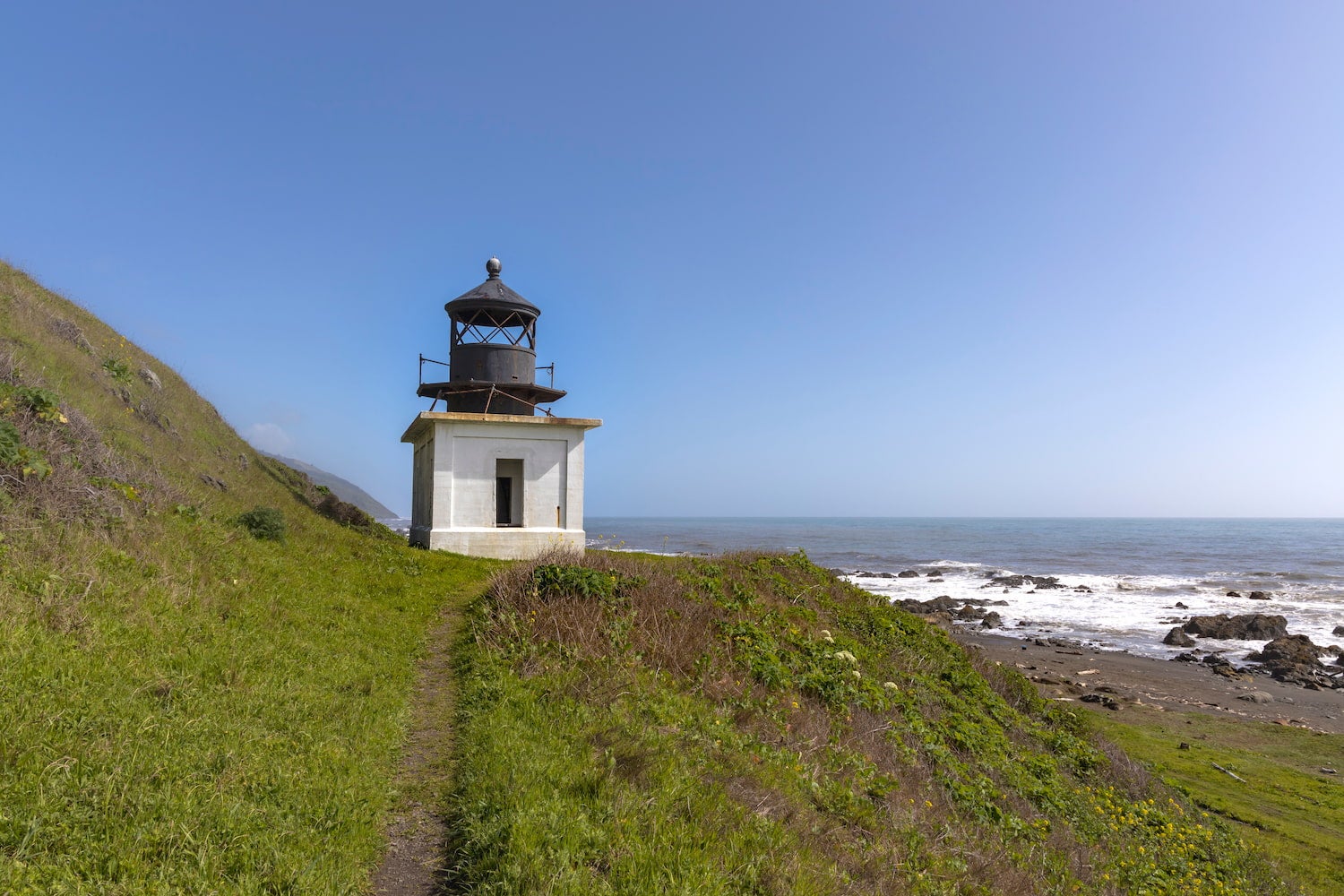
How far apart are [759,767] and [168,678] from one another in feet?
15.2

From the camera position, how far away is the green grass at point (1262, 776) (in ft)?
32.0

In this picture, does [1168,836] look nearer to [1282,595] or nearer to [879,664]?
[879,664]

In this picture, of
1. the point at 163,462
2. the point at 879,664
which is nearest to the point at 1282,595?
the point at 879,664

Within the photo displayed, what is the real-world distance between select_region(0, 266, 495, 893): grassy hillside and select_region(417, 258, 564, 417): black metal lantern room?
7540mm

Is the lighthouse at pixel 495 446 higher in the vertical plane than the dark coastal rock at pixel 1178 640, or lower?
higher

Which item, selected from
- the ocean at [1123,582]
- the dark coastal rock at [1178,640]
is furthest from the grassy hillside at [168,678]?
the dark coastal rock at [1178,640]

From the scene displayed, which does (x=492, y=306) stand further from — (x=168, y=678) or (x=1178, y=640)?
(x=1178, y=640)

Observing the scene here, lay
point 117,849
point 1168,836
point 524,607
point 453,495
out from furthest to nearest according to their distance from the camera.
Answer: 1. point 453,495
2. point 524,607
3. point 1168,836
4. point 117,849

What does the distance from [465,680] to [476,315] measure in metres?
13.7

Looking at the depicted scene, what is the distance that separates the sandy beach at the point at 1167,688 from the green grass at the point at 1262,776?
3.47 ft

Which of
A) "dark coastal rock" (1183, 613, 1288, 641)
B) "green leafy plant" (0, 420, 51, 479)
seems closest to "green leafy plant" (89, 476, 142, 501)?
"green leafy plant" (0, 420, 51, 479)

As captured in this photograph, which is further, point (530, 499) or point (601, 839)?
point (530, 499)

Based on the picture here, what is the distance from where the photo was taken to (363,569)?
12844 mm

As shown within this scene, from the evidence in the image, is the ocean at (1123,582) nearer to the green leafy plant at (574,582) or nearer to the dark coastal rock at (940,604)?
the dark coastal rock at (940,604)
